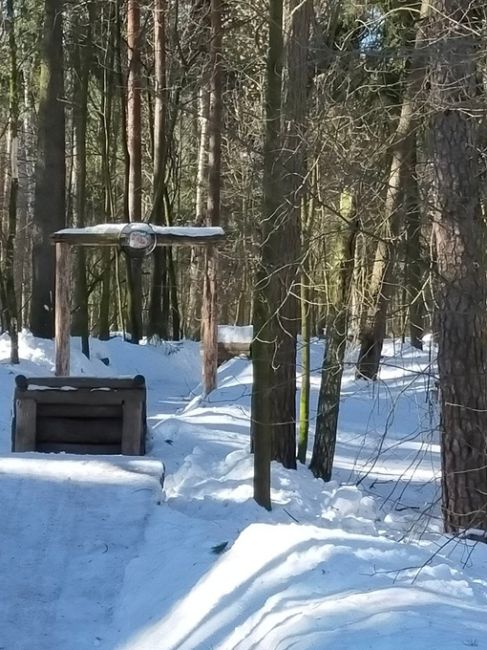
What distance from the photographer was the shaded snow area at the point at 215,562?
434cm

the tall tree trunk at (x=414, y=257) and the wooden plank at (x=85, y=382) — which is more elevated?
the tall tree trunk at (x=414, y=257)

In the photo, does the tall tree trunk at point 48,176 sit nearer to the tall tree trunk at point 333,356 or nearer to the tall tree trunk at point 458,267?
the tall tree trunk at point 333,356

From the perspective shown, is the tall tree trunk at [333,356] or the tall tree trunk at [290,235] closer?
the tall tree trunk at [290,235]

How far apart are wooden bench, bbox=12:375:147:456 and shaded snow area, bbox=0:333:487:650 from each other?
61 centimetres

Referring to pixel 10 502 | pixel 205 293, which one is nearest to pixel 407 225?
pixel 10 502

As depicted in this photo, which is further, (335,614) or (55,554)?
(55,554)

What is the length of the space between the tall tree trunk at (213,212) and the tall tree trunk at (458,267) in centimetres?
651

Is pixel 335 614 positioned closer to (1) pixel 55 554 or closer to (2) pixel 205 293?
(1) pixel 55 554

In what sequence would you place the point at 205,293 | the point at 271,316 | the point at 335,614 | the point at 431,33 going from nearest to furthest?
1. the point at 335,614
2. the point at 431,33
3. the point at 271,316
4. the point at 205,293

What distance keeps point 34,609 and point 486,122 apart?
15.0 feet

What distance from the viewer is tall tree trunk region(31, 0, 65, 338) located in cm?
1788

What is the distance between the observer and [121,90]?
1022 inches

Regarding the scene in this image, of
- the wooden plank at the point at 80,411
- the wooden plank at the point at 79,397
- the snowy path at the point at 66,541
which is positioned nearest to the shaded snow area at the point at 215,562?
the snowy path at the point at 66,541

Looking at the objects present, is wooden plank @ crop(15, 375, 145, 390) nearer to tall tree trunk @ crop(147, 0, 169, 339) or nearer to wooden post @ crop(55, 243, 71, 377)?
wooden post @ crop(55, 243, 71, 377)
